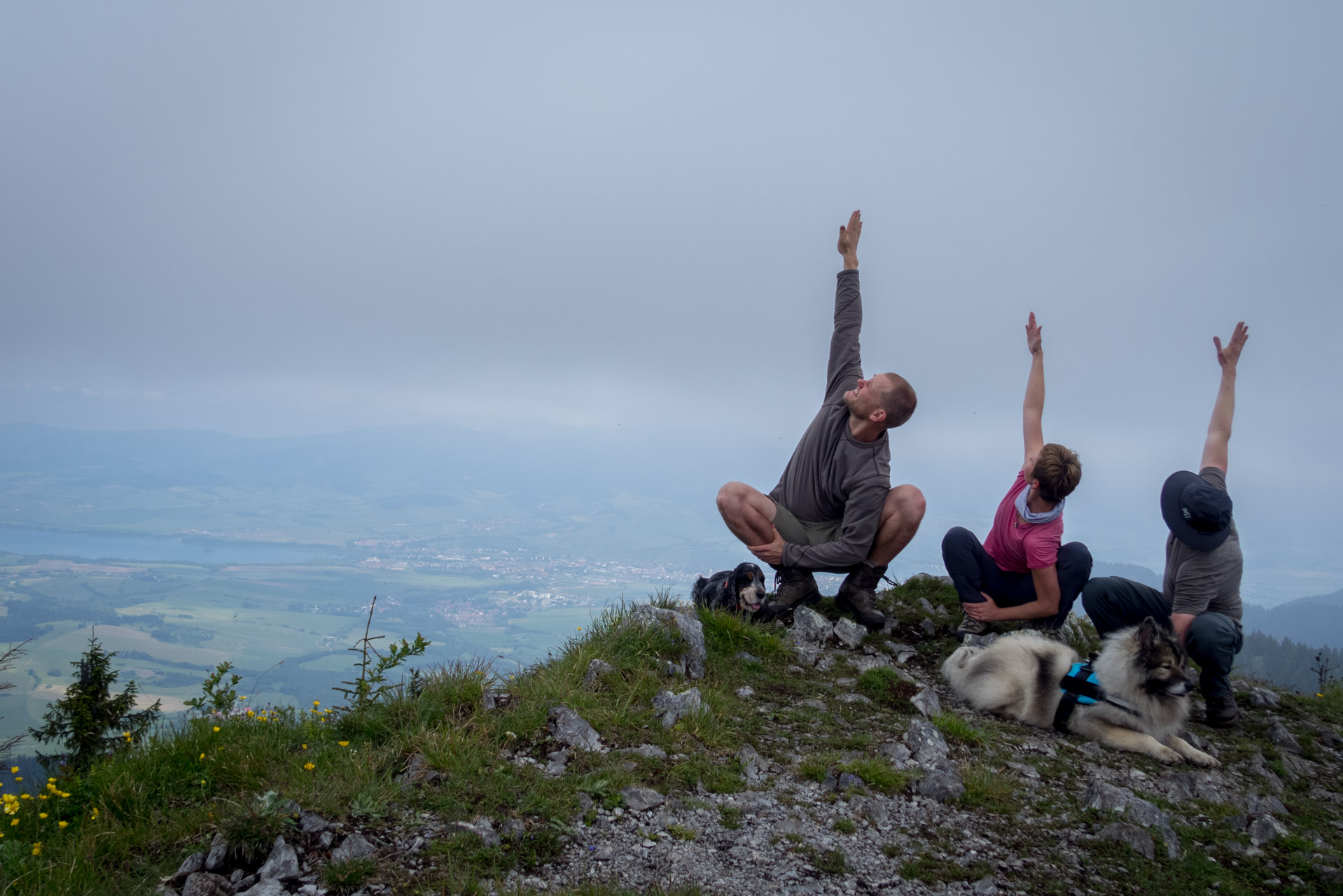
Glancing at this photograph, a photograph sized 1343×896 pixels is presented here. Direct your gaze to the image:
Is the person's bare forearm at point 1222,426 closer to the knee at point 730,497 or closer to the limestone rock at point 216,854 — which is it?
the knee at point 730,497

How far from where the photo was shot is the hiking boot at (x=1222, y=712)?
619 cm

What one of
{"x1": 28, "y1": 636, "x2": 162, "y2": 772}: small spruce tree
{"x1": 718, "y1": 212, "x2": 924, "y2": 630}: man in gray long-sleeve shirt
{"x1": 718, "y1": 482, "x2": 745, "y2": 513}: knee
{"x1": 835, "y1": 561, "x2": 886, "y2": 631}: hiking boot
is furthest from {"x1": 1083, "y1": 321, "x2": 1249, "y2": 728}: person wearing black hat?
{"x1": 28, "y1": 636, "x2": 162, "y2": 772}: small spruce tree

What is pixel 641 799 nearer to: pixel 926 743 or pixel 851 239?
pixel 926 743

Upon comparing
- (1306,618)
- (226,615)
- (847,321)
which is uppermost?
(847,321)

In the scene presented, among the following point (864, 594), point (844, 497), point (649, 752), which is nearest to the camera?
point (649, 752)

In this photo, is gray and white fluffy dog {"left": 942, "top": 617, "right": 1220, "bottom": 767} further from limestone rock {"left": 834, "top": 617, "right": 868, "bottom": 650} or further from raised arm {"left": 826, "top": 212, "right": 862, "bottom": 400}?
raised arm {"left": 826, "top": 212, "right": 862, "bottom": 400}

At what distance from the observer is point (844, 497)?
7.16 m

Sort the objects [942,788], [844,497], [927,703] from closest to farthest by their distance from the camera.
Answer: [942,788], [927,703], [844,497]

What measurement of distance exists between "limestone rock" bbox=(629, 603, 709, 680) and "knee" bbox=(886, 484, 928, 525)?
243 centimetres

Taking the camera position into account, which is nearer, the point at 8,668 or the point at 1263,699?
the point at 1263,699

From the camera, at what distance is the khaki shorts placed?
7.41 m

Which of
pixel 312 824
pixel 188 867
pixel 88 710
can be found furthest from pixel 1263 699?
pixel 88 710

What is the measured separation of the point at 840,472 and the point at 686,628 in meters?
2.36

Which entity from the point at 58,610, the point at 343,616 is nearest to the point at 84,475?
the point at 58,610
